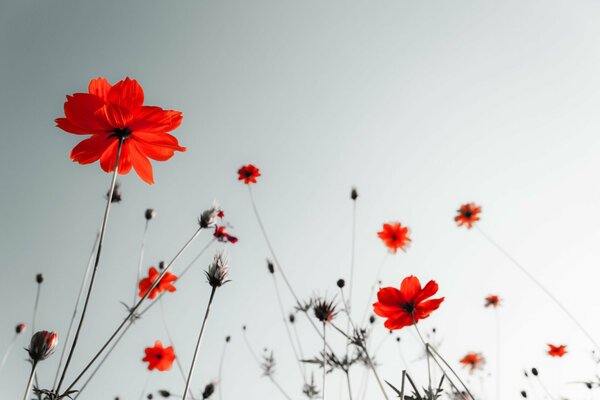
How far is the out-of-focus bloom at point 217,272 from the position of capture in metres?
1.05

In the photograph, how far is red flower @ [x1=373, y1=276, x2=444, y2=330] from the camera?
1.57m

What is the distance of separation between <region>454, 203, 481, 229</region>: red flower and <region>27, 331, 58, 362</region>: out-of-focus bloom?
5.72 metres

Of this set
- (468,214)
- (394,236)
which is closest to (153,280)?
(394,236)

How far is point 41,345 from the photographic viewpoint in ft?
2.81

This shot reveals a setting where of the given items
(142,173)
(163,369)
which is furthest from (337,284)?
(163,369)

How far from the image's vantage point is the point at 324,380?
150 centimetres

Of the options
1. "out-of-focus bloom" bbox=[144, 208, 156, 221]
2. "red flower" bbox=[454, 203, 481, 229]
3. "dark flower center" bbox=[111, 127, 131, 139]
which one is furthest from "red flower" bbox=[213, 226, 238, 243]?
"red flower" bbox=[454, 203, 481, 229]

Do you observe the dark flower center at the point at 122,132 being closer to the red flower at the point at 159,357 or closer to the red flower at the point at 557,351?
the red flower at the point at 159,357

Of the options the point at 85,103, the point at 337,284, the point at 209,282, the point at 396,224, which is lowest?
the point at 209,282

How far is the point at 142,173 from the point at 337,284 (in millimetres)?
1590

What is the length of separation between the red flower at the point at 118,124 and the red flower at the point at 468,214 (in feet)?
17.9

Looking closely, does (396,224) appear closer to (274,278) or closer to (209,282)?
(274,278)

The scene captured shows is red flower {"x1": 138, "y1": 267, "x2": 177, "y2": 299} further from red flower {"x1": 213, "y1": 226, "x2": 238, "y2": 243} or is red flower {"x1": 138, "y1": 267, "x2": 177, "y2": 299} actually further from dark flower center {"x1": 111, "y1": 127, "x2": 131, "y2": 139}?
dark flower center {"x1": 111, "y1": 127, "x2": 131, "y2": 139}

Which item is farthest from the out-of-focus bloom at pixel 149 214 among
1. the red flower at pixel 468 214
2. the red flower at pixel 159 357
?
the red flower at pixel 468 214
